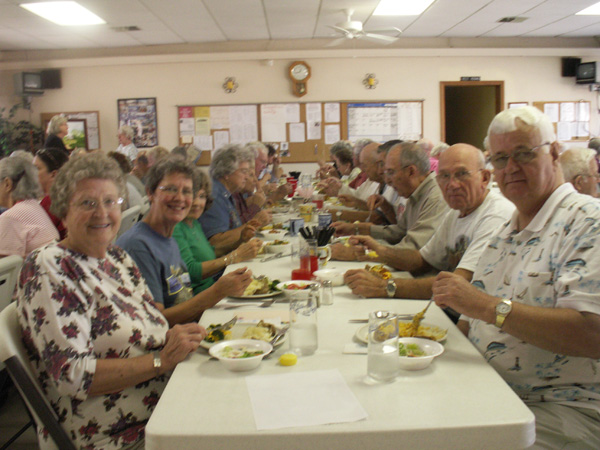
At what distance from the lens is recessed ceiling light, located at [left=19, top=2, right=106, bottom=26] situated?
573cm

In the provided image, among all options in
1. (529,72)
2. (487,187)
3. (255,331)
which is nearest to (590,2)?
(529,72)

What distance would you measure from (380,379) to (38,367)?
2.76ft

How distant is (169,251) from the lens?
6.61 feet

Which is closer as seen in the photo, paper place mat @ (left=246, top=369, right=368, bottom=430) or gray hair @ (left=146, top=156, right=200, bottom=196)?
paper place mat @ (left=246, top=369, right=368, bottom=430)

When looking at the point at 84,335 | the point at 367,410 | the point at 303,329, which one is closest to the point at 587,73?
the point at 303,329

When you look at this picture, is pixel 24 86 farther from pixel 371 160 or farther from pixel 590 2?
pixel 590 2

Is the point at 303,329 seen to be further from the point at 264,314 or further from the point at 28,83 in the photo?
the point at 28,83

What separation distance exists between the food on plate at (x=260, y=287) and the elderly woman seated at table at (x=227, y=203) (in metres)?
1.15

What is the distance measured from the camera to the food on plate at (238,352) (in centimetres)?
130

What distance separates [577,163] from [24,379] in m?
→ 3.17

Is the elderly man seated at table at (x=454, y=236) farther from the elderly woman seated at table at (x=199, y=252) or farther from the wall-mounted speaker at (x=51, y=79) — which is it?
the wall-mounted speaker at (x=51, y=79)

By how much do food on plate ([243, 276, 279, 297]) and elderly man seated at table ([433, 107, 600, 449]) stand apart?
2.35 ft

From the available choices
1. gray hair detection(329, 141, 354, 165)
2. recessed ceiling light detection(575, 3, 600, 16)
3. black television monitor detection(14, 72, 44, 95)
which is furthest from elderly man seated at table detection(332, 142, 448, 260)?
black television monitor detection(14, 72, 44, 95)

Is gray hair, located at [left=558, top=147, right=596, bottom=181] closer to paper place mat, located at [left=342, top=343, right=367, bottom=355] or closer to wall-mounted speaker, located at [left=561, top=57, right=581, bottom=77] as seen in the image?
paper place mat, located at [left=342, top=343, right=367, bottom=355]
